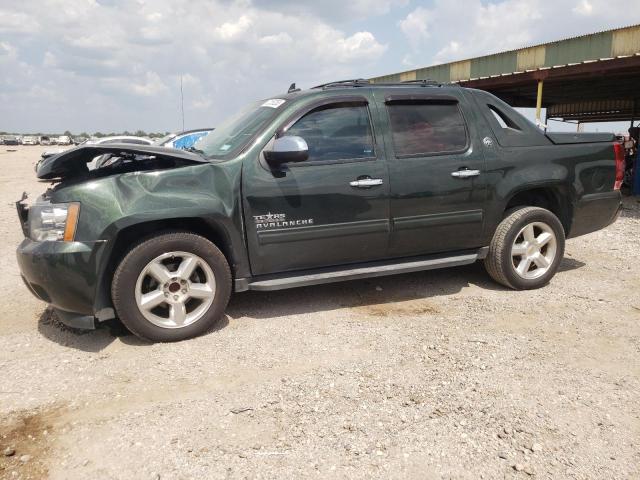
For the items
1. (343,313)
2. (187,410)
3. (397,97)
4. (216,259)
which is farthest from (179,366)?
(397,97)

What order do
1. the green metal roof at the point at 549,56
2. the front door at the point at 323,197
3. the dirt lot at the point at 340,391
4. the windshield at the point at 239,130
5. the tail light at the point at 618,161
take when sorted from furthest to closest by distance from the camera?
the green metal roof at the point at 549,56
the tail light at the point at 618,161
the windshield at the point at 239,130
the front door at the point at 323,197
the dirt lot at the point at 340,391

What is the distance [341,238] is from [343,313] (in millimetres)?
666

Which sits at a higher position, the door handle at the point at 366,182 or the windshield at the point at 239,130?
the windshield at the point at 239,130

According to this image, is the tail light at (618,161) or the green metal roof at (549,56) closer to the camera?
the tail light at (618,161)

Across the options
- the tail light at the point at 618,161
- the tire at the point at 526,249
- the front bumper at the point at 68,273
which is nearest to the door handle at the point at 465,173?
the tire at the point at 526,249

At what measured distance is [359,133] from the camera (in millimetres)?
3963

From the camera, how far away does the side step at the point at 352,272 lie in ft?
12.2

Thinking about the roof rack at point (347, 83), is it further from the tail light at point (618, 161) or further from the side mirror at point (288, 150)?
the tail light at point (618, 161)

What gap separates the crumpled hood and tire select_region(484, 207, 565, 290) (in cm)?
272

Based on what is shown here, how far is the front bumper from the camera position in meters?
3.23

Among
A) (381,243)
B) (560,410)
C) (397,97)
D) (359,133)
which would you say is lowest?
(560,410)

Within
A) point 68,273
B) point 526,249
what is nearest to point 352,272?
point 526,249

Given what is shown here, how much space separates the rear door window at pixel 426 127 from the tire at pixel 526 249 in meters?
0.89

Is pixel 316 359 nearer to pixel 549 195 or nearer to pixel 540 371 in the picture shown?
pixel 540 371
